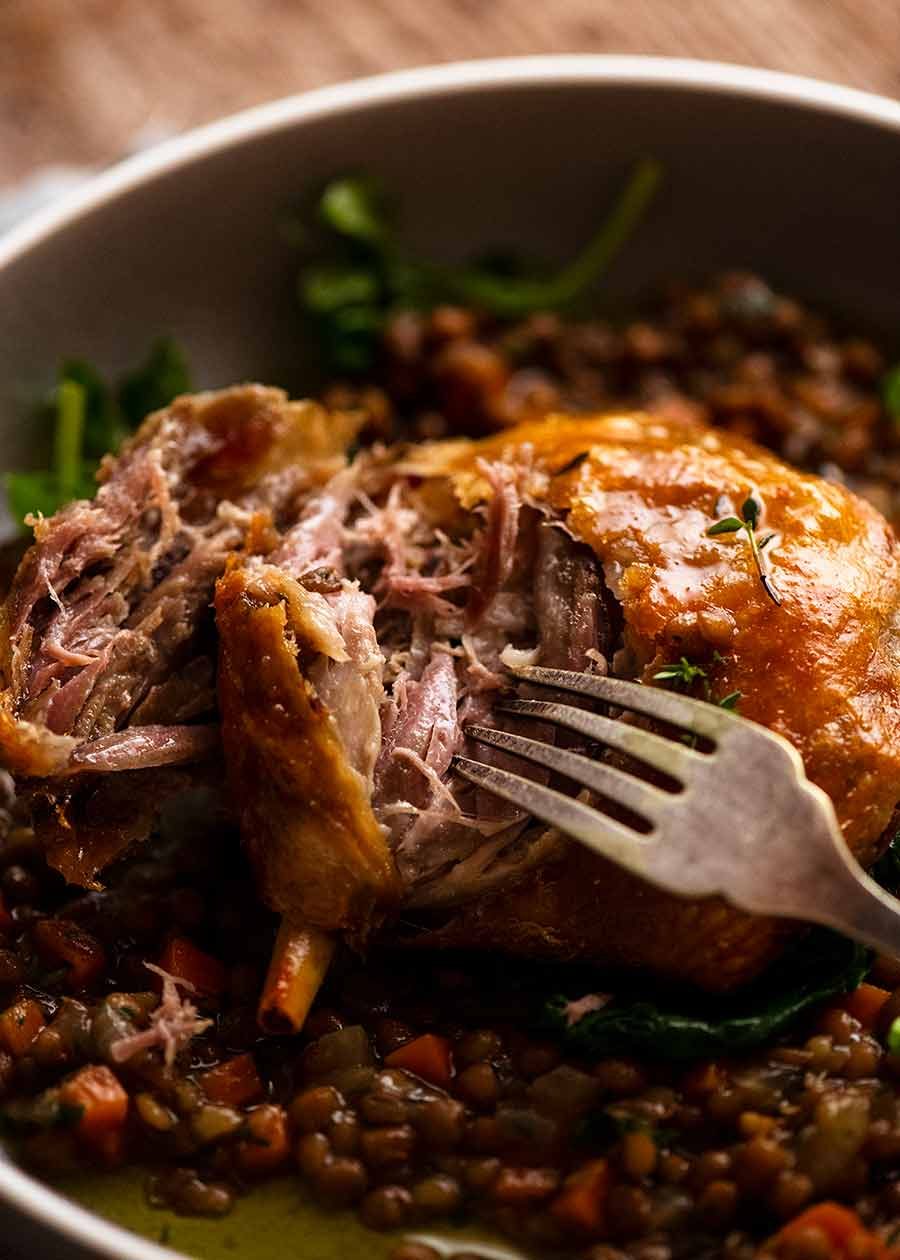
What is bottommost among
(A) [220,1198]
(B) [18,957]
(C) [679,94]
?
(B) [18,957]

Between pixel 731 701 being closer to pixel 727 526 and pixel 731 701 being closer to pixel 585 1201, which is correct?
pixel 727 526

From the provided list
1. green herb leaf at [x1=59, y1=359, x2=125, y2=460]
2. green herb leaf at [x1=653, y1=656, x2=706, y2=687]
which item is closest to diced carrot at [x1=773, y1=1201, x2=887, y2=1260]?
green herb leaf at [x1=653, y1=656, x2=706, y2=687]

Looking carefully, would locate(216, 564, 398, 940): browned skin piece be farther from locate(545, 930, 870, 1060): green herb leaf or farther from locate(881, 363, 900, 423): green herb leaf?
locate(881, 363, 900, 423): green herb leaf

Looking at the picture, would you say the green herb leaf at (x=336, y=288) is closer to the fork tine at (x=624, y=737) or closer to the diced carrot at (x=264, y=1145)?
the fork tine at (x=624, y=737)

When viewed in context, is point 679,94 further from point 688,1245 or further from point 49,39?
point 688,1245

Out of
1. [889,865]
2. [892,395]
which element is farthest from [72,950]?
[892,395]

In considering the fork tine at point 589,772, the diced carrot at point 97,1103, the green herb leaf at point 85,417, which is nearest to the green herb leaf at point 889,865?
the fork tine at point 589,772

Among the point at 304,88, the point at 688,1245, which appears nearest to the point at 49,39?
the point at 304,88
